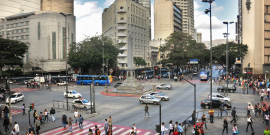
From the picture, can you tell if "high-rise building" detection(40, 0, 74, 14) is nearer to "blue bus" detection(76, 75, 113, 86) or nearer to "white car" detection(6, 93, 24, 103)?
"blue bus" detection(76, 75, 113, 86)

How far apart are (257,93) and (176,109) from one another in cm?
1877

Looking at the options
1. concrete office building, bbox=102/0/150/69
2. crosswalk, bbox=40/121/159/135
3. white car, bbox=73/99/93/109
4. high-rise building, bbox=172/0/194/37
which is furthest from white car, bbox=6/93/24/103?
high-rise building, bbox=172/0/194/37

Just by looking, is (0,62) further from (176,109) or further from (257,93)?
(257,93)

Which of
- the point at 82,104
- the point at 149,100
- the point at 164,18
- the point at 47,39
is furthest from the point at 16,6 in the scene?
the point at 149,100

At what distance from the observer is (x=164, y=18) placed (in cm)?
12081

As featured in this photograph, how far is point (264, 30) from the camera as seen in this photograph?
6044 centimetres

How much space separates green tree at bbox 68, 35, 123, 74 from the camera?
A: 63656 millimetres

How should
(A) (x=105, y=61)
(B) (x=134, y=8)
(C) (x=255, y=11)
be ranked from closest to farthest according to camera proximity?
(C) (x=255, y=11), (A) (x=105, y=61), (B) (x=134, y=8)

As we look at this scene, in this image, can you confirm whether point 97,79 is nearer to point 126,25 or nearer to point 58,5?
point 126,25

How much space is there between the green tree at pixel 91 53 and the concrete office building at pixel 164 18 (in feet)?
183

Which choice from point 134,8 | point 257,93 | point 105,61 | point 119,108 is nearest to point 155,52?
point 134,8

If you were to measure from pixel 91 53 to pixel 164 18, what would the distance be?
68663 mm

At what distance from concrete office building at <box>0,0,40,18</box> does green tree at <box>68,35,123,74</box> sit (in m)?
41.8

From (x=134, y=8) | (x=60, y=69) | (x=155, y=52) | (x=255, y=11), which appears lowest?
(x=60, y=69)
